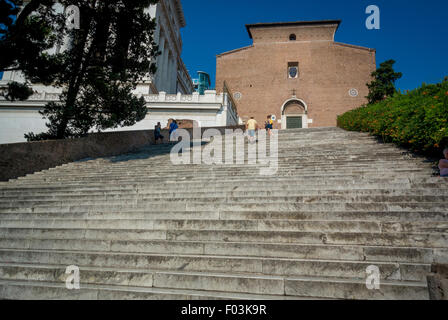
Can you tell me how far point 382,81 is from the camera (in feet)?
80.3

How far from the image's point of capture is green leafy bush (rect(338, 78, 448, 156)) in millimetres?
5480

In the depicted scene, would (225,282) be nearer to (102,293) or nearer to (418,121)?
(102,293)

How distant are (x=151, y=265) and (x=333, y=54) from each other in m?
29.8

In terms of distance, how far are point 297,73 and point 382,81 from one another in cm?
820

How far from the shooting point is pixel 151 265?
335cm

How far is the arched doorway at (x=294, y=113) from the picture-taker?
26.4 metres

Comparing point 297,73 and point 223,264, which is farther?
point 297,73

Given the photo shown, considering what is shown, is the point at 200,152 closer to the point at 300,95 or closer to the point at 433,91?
the point at 433,91

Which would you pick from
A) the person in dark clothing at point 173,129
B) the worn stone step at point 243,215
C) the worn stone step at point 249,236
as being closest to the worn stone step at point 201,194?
the worn stone step at point 243,215

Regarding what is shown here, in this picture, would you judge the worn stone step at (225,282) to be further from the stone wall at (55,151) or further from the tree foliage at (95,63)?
the tree foliage at (95,63)

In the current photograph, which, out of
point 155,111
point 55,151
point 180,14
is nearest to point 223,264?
point 55,151

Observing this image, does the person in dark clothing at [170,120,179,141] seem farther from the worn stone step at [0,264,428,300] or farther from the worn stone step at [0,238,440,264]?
the worn stone step at [0,264,428,300]

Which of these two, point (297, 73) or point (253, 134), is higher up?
point (297, 73)

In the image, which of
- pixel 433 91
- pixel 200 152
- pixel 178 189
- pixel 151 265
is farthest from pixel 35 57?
pixel 433 91
